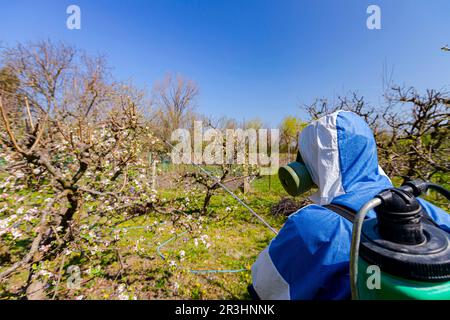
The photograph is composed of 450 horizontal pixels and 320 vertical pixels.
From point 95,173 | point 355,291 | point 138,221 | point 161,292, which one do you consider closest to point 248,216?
point 138,221

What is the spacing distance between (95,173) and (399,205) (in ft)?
12.3

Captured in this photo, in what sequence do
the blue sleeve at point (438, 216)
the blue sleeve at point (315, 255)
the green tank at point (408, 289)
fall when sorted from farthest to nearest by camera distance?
the blue sleeve at point (438, 216) < the blue sleeve at point (315, 255) < the green tank at point (408, 289)

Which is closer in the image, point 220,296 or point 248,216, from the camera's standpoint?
point 220,296

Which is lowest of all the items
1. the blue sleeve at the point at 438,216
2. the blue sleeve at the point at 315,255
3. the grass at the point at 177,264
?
the grass at the point at 177,264

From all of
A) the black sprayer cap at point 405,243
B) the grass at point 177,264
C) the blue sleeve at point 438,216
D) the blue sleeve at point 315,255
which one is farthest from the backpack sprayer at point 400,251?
the grass at point 177,264

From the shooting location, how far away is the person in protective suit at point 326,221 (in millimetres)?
918

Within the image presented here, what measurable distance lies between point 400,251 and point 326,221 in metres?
0.32

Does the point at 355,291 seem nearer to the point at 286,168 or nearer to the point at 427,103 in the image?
the point at 286,168

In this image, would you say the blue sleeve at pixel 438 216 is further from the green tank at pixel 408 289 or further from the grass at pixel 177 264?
the grass at pixel 177 264

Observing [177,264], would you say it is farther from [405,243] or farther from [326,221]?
[405,243]

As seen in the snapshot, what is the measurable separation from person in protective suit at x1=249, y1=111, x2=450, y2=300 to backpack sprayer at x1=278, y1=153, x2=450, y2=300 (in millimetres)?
147

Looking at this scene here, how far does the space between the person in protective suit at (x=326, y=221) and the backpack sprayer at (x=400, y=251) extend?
0.48ft

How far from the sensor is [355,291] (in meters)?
0.69

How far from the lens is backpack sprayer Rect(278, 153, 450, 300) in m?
0.65
